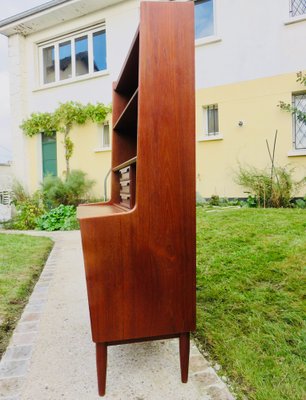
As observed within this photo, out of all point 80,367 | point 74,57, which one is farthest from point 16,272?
point 74,57

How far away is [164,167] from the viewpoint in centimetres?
153

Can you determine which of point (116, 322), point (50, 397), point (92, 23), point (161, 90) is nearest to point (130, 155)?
point (161, 90)

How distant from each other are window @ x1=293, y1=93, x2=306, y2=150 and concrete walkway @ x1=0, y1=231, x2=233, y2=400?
564 cm

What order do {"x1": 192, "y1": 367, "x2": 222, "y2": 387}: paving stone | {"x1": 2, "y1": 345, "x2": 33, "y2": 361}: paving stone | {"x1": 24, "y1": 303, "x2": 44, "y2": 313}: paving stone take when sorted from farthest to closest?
{"x1": 24, "y1": 303, "x2": 44, "y2": 313}: paving stone
{"x1": 2, "y1": 345, "x2": 33, "y2": 361}: paving stone
{"x1": 192, "y1": 367, "x2": 222, "y2": 387}: paving stone

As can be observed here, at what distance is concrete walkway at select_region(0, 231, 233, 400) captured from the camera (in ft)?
5.02

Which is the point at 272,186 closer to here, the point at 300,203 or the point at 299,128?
the point at 300,203

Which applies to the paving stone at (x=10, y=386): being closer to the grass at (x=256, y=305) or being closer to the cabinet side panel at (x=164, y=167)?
the cabinet side panel at (x=164, y=167)

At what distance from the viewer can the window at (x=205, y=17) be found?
7.47 meters

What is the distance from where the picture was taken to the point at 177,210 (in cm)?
155

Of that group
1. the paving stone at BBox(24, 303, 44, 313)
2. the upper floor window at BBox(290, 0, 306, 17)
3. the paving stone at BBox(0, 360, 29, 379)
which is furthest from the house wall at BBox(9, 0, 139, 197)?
the paving stone at BBox(0, 360, 29, 379)

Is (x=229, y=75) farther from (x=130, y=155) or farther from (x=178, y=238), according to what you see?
(x=178, y=238)

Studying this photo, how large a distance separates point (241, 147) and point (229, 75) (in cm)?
162

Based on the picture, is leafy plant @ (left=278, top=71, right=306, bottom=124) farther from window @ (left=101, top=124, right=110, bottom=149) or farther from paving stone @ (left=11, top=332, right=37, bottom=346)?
paving stone @ (left=11, top=332, right=37, bottom=346)

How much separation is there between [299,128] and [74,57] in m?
6.66
